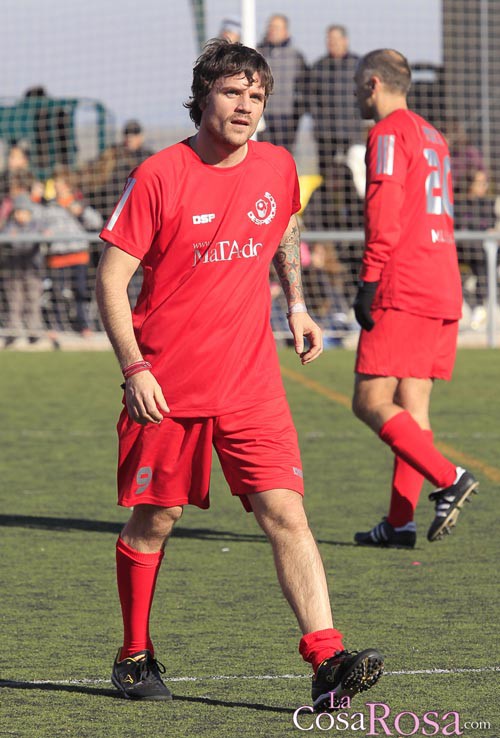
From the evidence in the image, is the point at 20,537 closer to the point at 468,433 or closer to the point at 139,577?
the point at 139,577

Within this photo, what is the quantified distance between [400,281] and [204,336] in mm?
2388

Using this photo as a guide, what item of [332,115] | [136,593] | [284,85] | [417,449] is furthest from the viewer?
[332,115]

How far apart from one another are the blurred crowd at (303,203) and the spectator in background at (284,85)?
10 millimetres

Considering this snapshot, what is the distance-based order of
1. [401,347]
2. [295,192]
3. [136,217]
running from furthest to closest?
[401,347] < [295,192] < [136,217]

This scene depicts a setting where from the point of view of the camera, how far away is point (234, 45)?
4270 mm

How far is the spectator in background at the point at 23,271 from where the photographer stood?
54.4 ft

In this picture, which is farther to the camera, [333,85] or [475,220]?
[475,220]

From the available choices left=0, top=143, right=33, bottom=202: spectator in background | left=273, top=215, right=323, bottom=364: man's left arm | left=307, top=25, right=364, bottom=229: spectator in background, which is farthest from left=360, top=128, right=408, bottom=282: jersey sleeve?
left=0, top=143, right=33, bottom=202: spectator in background

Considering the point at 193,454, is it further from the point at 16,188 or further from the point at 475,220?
the point at 475,220

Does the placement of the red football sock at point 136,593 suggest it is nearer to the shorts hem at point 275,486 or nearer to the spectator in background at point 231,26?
the shorts hem at point 275,486

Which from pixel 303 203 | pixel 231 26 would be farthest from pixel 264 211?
pixel 303 203

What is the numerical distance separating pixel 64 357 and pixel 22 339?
1862mm

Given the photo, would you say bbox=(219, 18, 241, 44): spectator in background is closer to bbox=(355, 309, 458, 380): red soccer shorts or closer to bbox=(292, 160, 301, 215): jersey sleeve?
bbox=(355, 309, 458, 380): red soccer shorts

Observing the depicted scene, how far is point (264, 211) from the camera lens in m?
4.34
